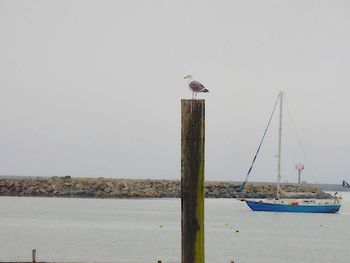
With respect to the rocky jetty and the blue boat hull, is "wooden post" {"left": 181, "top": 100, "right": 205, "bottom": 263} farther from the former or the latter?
the rocky jetty

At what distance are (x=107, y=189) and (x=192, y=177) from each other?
14577 centimetres

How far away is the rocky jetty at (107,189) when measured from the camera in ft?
507

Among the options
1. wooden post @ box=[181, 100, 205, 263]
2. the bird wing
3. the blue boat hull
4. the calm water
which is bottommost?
the calm water

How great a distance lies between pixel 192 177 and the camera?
485 inches

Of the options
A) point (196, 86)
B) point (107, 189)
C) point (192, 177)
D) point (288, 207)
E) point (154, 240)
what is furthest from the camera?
point (107, 189)

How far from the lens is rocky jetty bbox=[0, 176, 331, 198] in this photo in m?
154

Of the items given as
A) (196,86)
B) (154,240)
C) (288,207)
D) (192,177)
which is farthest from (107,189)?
(192,177)

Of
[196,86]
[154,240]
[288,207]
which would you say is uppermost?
[196,86]

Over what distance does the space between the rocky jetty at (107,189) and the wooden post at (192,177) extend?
460 feet

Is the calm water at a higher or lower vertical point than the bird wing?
lower

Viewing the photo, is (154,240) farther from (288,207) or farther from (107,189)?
(107,189)

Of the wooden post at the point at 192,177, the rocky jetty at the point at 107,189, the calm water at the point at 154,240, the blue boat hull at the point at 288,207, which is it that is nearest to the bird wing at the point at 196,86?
the wooden post at the point at 192,177

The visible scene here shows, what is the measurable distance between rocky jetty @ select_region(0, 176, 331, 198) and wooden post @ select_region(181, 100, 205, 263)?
140m

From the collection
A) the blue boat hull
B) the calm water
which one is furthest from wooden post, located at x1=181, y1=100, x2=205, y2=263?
the blue boat hull
